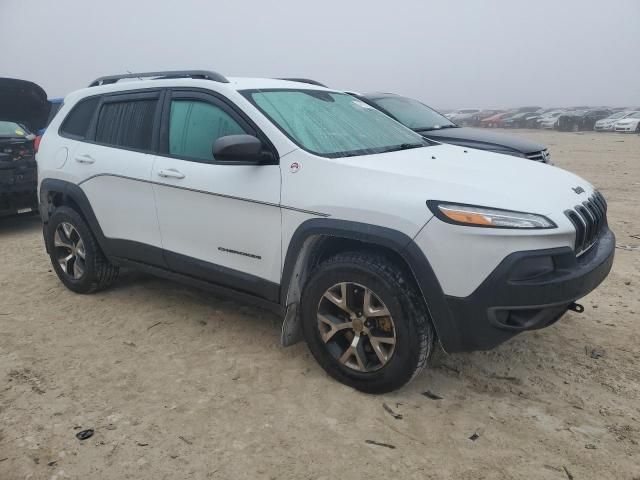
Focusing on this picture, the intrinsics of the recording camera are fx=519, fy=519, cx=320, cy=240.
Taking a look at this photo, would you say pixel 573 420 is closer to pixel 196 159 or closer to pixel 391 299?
pixel 391 299

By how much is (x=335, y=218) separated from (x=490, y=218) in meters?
0.78

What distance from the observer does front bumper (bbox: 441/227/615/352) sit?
2371 mm

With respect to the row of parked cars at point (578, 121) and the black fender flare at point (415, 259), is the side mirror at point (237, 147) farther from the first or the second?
the row of parked cars at point (578, 121)

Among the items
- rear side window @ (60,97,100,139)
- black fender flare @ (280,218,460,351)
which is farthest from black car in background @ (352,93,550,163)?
black fender flare @ (280,218,460,351)

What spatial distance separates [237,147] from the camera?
112 inches

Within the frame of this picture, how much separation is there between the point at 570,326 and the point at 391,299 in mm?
1807

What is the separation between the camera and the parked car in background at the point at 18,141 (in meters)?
6.36

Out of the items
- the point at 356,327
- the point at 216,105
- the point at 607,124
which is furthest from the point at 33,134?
the point at 607,124

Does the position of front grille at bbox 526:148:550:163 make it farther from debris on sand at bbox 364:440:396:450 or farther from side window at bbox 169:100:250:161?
debris on sand at bbox 364:440:396:450

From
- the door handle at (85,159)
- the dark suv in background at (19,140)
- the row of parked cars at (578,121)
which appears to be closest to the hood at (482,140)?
the door handle at (85,159)

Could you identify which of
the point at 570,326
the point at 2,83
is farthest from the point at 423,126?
the point at 2,83

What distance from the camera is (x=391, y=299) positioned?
2.61 metres

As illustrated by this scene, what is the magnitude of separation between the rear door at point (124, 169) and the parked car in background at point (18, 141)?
2.84m

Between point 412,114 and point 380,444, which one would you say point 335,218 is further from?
point 412,114
